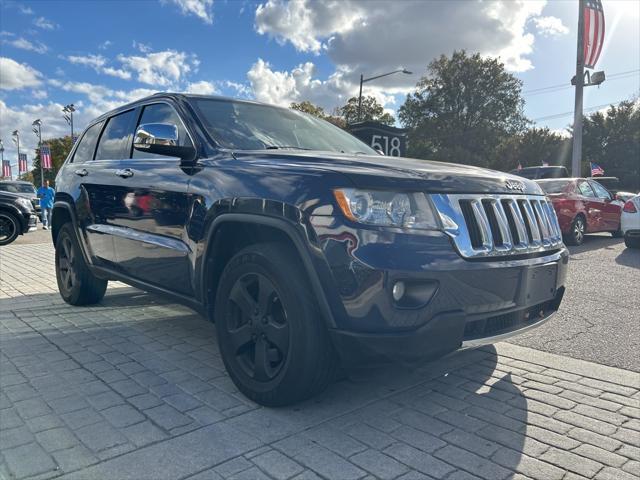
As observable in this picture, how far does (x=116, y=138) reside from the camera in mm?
4602

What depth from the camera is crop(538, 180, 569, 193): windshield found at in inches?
428

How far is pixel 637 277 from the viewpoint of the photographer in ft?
23.2

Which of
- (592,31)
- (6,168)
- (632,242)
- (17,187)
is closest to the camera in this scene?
(632,242)

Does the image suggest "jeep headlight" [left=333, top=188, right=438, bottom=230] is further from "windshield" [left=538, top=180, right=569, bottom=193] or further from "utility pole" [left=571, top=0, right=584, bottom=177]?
"utility pole" [left=571, top=0, right=584, bottom=177]

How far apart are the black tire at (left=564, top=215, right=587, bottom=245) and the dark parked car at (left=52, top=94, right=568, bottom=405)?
830 cm

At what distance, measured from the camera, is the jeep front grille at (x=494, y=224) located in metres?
2.49

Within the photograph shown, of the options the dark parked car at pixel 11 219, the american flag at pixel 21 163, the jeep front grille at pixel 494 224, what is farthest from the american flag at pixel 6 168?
the jeep front grille at pixel 494 224

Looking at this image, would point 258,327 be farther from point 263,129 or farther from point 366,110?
point 366,110

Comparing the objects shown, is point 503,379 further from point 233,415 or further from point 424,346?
point 233,415

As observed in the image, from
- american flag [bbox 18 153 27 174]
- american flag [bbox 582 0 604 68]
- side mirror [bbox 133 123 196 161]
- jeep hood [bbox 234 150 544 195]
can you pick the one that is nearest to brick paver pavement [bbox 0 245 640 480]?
jeep hood [bbox 234 150 544 195]

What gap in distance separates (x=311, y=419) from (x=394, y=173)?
1389mm

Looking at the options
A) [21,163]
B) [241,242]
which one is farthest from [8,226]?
[21,163]

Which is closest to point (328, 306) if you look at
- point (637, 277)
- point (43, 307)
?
point (43, 307)

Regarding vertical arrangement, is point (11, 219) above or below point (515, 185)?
below
